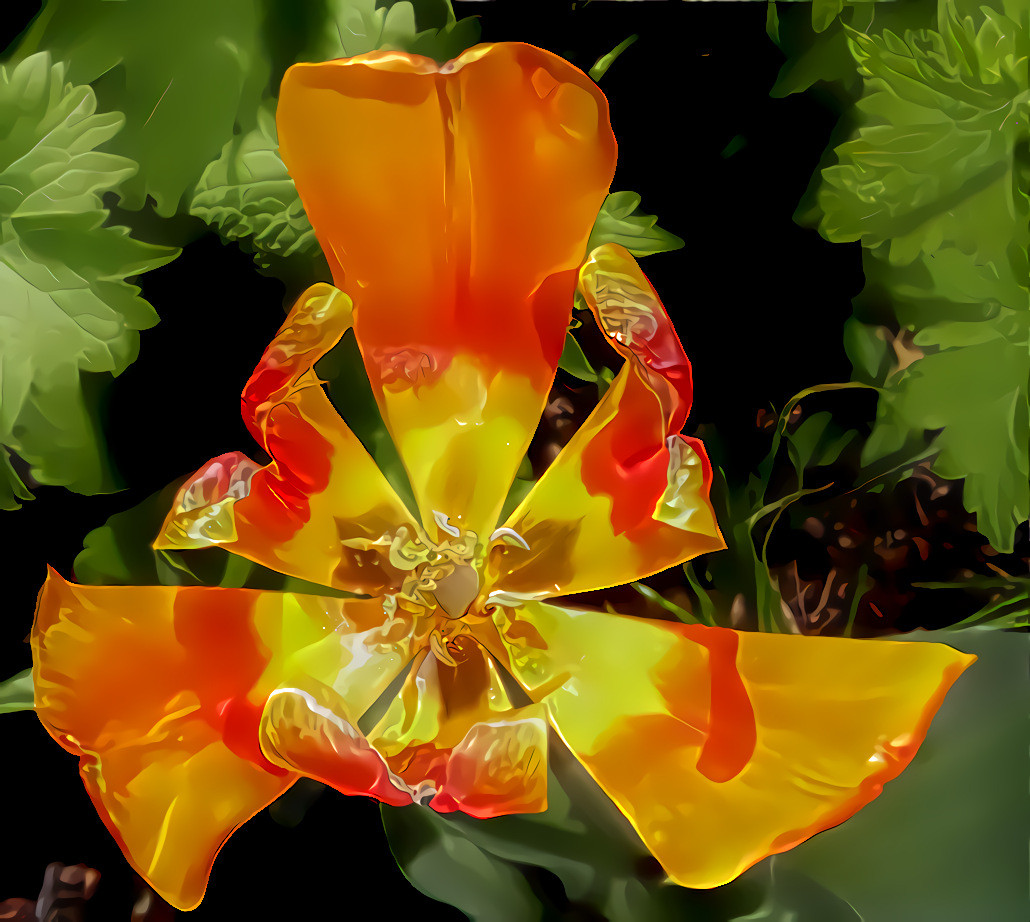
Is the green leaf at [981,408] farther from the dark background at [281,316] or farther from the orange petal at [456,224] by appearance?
the orange petal at [456,224]

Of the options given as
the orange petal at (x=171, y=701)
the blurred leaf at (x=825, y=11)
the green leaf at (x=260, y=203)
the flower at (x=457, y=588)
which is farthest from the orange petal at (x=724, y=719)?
the blurred leaf at (x=825, y=11)

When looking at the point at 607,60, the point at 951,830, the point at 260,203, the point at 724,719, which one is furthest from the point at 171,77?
the point at 951,830

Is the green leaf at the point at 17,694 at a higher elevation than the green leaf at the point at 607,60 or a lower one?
lower

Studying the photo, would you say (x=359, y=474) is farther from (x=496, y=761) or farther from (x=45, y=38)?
(x=45, y=38)

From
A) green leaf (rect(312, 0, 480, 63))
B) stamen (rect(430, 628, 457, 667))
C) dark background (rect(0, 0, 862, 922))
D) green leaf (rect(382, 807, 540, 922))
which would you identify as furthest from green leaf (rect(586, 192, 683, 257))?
green leaf (rect(382, 807, 540, 922))

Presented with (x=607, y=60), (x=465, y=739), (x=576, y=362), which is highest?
(x=607, y=60)

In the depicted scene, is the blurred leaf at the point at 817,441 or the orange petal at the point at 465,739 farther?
the blurred leaf at the point at 817,441

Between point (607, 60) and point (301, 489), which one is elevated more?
point (607, 60)

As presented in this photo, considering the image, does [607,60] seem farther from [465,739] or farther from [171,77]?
[465,739]
